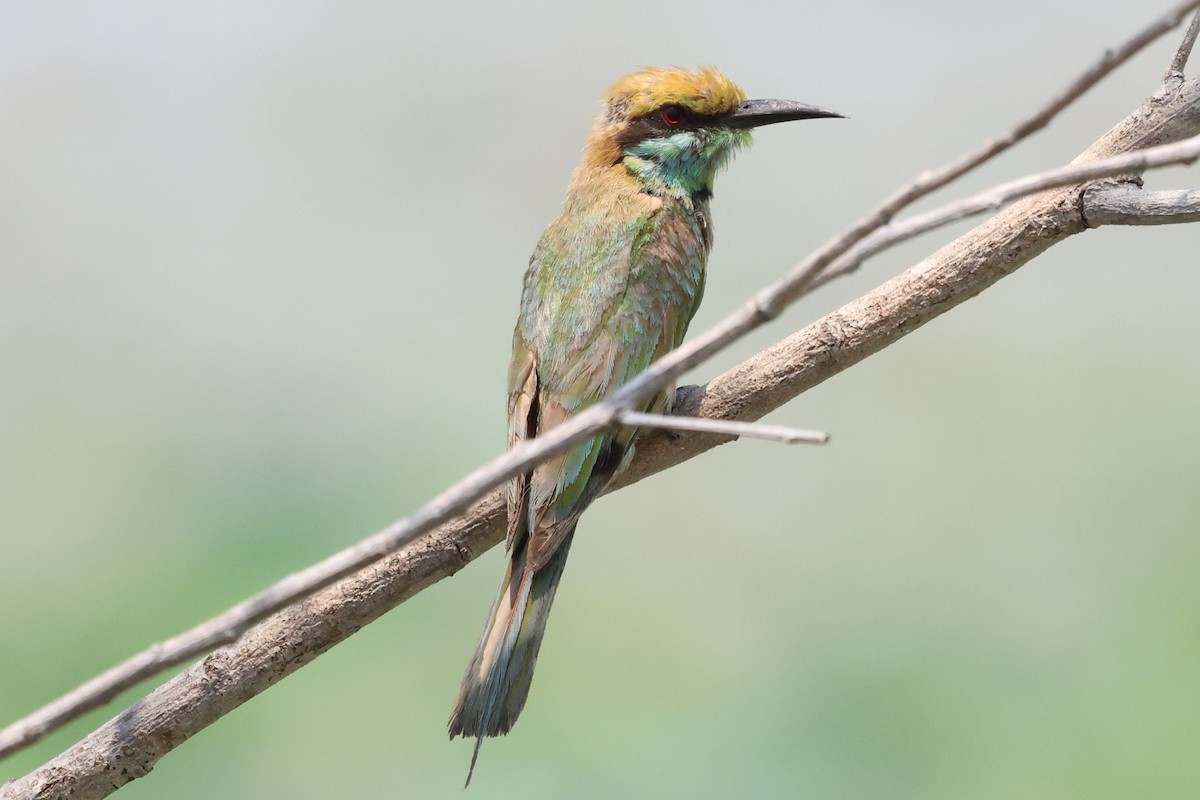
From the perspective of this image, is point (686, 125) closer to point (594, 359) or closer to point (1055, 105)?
point (594, 359)

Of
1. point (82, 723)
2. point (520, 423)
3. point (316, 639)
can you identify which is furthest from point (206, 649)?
point (82, 723)

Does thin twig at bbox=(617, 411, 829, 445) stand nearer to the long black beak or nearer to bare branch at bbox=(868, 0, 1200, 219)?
bare branch at bbox=(868, 0, 1200, 219)

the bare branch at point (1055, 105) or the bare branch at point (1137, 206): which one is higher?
the bare branch at point (1055, 105)

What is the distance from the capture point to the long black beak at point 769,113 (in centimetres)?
260

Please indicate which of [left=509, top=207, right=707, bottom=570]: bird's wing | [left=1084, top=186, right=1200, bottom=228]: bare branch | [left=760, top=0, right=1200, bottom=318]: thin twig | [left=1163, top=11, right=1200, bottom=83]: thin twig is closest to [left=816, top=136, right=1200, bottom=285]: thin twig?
[left=760, top=0, right=1200, bottom=318]: thin twig

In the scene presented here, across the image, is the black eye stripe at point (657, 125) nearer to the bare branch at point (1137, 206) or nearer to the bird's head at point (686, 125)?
the bird's head at point (686, 125)

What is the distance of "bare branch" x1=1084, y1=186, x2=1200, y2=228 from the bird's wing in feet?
2.65

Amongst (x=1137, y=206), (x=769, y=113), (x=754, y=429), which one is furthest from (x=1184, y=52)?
(x=754, y=429)

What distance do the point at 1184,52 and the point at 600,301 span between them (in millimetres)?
1107

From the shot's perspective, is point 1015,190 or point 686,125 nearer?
point 1015,190

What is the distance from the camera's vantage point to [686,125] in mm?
2619

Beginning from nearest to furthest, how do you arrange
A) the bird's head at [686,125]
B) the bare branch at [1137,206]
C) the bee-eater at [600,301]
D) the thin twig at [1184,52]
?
1. the bare branch at [1137,206]
2. the thin twig at [1184,52]
3. the bee-eater at [600,301]
4. the bird's head at [686,125]

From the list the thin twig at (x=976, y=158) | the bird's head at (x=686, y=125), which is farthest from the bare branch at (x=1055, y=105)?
the bird's head at (x=686, y=125)

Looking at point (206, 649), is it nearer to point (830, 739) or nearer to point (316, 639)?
point (316, 639)
